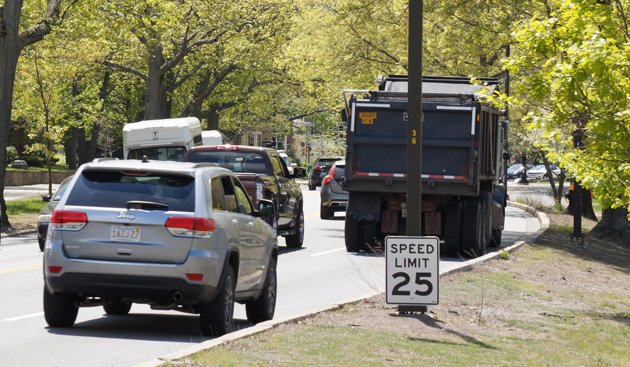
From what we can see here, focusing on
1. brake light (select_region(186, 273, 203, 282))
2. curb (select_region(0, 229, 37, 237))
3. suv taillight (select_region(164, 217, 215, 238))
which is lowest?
curb (select_region(0, 229, 37, 237))

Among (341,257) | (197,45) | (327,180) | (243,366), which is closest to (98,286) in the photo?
(243,366)

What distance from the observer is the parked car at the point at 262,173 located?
75.4ft

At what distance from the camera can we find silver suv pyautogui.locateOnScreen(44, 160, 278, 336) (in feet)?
38.1

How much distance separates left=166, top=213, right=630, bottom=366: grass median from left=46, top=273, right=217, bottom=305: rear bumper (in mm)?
753

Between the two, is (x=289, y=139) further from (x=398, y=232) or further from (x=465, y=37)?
(x=398, y=232)

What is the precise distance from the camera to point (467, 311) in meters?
14.9

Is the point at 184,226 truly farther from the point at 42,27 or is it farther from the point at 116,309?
the point at 42,27

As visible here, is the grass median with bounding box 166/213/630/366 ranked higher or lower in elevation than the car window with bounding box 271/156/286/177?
lower

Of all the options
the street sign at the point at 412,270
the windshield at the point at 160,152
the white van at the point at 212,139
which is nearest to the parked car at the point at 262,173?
the street sign at the point at 412,270

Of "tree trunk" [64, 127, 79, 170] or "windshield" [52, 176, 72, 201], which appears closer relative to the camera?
"windshield" [52, 176, 72, 201]

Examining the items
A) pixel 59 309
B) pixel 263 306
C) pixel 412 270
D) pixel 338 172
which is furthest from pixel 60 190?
pixel 338 172

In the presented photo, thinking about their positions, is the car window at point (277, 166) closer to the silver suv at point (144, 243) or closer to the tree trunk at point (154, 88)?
the silver suv at point (144, 243)

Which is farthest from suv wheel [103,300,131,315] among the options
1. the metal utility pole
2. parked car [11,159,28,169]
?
parked car [11,159,28,169]

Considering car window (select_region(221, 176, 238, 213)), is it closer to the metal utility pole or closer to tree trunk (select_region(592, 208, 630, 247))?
the metal utility pole
